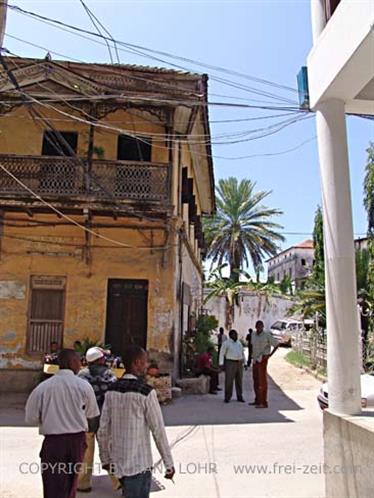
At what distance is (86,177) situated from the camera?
1143 cm

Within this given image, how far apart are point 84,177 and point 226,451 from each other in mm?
7707

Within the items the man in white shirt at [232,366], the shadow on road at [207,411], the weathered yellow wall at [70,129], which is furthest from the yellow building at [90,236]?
the man in white shirt at [232,366]

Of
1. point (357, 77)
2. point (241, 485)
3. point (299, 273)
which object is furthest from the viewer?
point (299, 273)

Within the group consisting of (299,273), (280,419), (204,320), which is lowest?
(280,419)

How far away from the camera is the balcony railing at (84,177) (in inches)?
449

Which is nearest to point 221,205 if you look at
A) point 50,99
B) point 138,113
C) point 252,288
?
point 252,288

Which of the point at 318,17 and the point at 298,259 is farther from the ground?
the point at 298,259

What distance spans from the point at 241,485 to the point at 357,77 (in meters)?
4.60

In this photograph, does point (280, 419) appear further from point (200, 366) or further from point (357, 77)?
point (357, 77)

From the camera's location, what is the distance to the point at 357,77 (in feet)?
14.1

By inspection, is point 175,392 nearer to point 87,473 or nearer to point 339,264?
point 87,473

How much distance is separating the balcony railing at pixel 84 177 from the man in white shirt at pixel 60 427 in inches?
314

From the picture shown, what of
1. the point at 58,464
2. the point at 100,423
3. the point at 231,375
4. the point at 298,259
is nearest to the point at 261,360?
the point at 231,375

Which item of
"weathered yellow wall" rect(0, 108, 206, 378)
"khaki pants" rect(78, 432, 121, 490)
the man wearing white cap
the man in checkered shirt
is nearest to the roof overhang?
the man in checkered shirt
